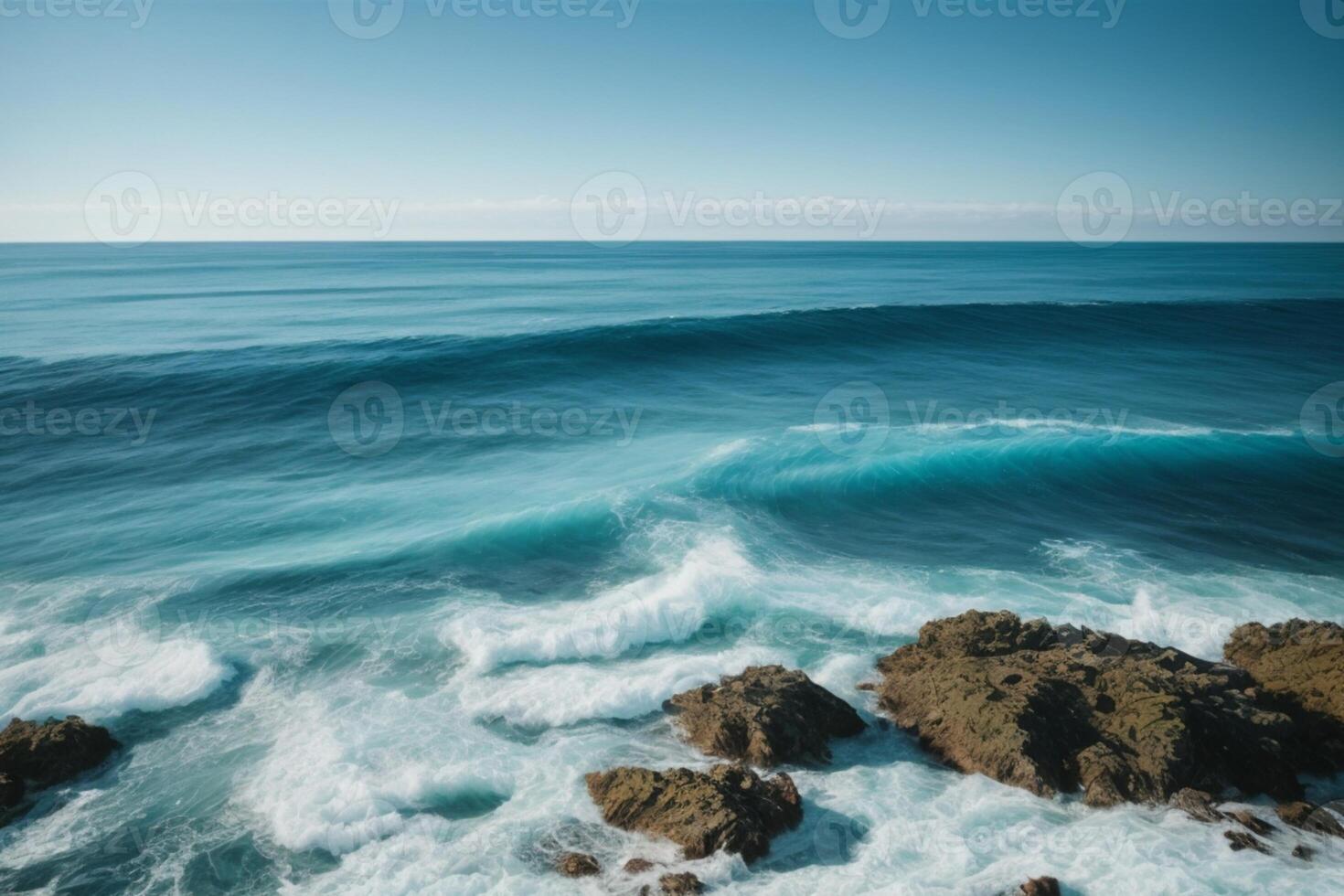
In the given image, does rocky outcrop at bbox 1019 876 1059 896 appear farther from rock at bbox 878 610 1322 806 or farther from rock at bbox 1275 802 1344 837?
rock at bbox 1275 802 1344 837

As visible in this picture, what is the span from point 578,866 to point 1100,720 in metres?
7.04

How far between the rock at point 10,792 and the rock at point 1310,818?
15113mm

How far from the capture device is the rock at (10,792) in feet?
28.2

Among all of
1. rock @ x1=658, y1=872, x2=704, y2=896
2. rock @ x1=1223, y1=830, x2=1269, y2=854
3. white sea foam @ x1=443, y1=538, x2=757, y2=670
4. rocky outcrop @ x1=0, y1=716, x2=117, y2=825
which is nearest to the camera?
rock @ x1=658, y1=872, x2=704, y2=896

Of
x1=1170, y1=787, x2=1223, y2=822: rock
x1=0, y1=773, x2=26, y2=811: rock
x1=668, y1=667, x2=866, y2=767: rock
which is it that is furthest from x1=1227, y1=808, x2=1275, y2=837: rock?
x1=0, y1=773, x2=26, y2=811: rock

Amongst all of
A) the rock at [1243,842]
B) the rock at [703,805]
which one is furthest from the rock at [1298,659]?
the rock at [703,805]

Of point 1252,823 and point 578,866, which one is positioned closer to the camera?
point 578,866

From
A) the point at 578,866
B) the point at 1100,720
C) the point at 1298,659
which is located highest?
the point at 1298,659

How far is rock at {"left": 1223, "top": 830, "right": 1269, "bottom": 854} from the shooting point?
25.9 feet

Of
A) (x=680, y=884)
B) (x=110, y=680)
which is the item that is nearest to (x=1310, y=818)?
(x=680, y=884)

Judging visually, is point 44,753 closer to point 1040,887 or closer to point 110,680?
point 110,680

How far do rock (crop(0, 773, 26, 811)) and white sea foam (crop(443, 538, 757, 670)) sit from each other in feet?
18.6

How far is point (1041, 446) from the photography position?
73.9 ft

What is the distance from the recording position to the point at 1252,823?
27.0 feet
